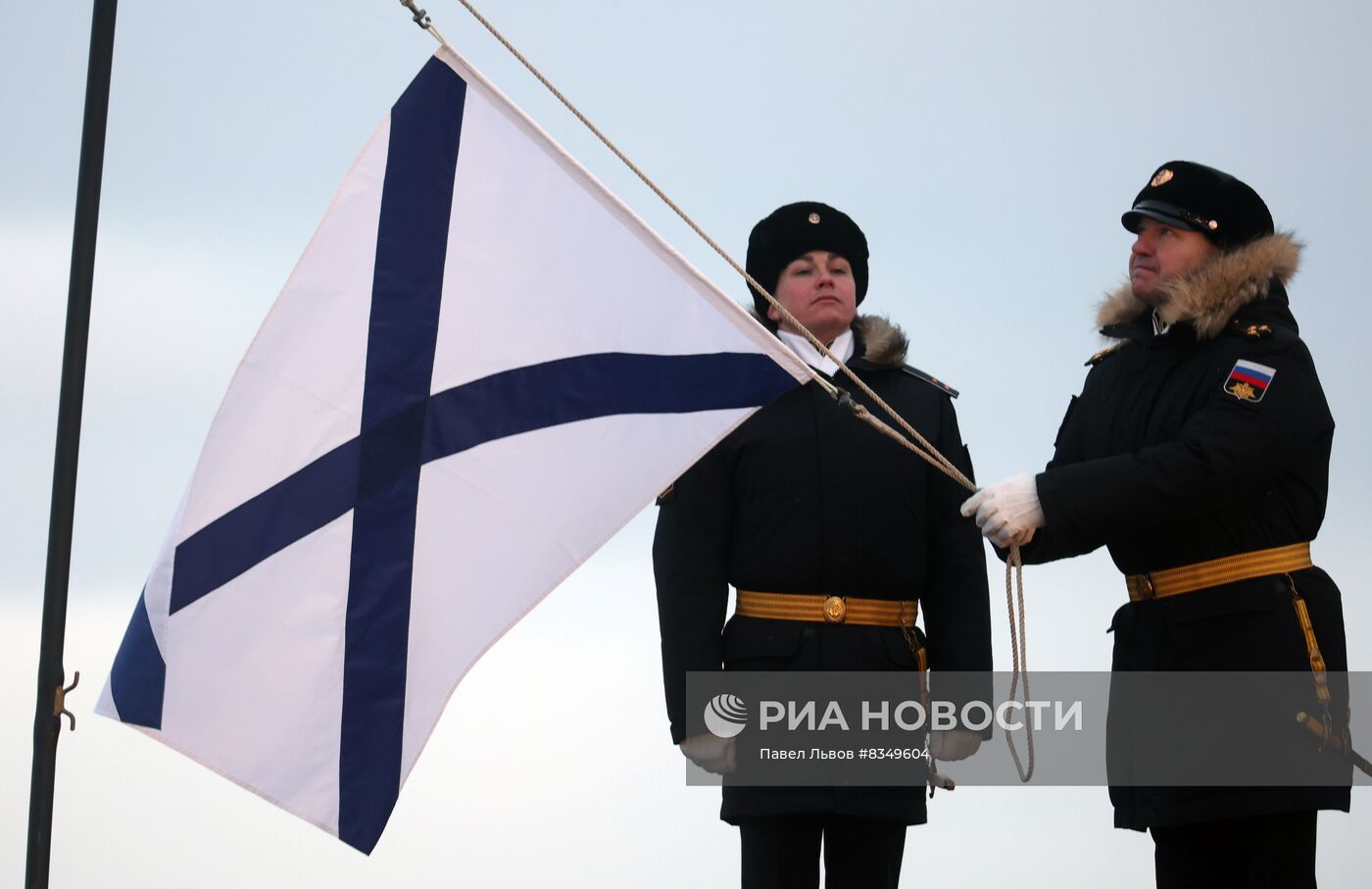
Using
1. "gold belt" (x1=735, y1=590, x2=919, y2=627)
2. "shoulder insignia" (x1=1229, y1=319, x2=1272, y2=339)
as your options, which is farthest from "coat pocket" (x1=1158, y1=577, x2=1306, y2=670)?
"gold belt" (x1=735, y1=590, x2=919, y2=627)

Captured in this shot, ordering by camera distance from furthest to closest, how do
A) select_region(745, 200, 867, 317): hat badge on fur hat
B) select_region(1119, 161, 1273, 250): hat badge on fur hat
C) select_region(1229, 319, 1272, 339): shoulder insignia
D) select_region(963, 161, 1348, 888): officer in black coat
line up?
1. select_region(745, 200, 867, 317): hat badge on fur hat
2. select_region(1119, 161, 1273, 250): hat badge on fur hat
3. select_region(1229, 319, 1272, 339): shoulder insignia
4. select_region(963, 161, 1348, 888): officer in black coat

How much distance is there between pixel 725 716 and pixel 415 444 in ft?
3.00

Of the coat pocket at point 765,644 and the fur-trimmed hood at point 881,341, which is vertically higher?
the fur-trimmed hood at point 881,341

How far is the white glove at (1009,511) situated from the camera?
371 centimetres

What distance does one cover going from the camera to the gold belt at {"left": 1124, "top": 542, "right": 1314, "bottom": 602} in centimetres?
370

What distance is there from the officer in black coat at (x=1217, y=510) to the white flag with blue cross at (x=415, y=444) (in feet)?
2.38

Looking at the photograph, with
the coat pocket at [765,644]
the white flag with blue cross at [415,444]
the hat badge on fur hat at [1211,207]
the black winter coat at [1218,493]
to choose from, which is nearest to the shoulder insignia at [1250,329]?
the black winter coat at [1218,493]

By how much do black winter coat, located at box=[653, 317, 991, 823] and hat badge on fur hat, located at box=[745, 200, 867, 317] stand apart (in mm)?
270

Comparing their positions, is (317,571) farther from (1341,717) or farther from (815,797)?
(1341,717)

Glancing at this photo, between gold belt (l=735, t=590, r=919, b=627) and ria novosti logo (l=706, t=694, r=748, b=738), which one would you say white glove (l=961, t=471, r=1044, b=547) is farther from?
ria novosti logo (l=706, t=694, r=748, b=738)

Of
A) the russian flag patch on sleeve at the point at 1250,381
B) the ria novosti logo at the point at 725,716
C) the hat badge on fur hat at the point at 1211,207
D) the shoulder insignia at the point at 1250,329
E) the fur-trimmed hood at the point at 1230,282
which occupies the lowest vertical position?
the ria novosti logo at the point at 725,716

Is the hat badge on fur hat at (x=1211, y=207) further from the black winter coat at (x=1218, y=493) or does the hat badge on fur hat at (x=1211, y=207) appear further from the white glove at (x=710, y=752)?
the white glove at (x=710, y=752)

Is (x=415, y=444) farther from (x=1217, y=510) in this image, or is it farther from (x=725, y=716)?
(x=1217, y=510)

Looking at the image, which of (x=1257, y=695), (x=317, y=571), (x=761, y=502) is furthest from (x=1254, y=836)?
(x=317, y=571)
